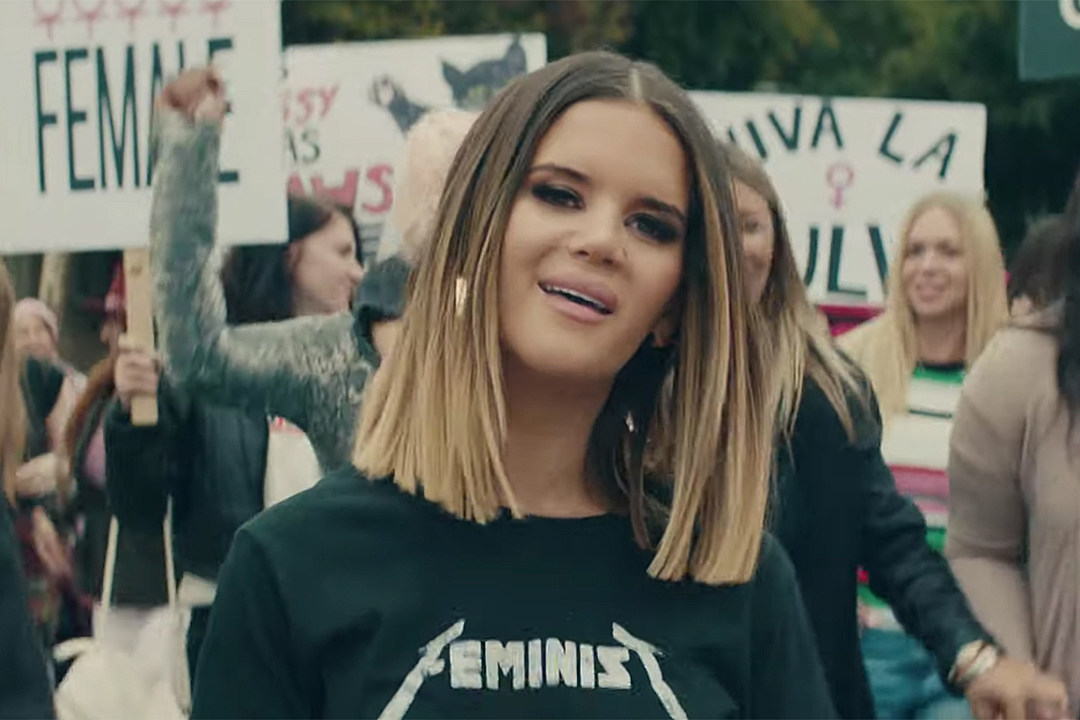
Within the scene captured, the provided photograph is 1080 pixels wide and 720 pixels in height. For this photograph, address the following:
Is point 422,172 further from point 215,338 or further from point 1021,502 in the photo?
point 1021,502

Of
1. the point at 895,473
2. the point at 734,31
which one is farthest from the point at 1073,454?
the point at 734,31

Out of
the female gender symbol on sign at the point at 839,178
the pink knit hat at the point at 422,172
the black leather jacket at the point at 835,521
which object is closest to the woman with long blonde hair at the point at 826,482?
the black leather jacket at the point at 835,521

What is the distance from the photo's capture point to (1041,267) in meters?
4.41

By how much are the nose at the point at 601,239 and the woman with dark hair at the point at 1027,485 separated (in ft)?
4.66

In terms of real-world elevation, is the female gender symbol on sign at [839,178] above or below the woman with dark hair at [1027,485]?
above

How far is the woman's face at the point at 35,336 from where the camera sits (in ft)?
24.4

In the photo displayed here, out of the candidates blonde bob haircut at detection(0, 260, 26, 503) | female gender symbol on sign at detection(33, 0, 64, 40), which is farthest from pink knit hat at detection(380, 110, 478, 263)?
female gender symbol on sign at detection(33, 0, 64, 40)

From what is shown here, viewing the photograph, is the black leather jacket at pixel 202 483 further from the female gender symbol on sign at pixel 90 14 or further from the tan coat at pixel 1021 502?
the tan coat at pixel 1021 502

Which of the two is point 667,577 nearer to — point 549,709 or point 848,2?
point 549,709

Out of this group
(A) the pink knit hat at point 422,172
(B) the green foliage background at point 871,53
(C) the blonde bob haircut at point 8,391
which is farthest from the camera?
(B) the green foliage background at point 871,53

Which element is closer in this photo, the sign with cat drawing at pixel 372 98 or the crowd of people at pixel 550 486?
the crowd of people at pixel 550 486

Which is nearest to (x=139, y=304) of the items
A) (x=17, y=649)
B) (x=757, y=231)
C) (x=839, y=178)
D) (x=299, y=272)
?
(x=299, y=272)

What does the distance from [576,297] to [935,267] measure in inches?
168

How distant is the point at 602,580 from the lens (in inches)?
92.1
